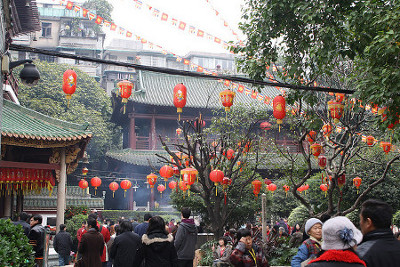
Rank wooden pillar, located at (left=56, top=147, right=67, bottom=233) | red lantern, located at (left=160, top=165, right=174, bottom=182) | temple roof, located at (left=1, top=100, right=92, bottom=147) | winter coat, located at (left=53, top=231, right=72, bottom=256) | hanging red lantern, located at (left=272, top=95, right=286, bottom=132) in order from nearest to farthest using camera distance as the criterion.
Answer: hanging red lantern, located at (left=272, top=95, right=286, bottom=132), winter coat, located at (left=53, top=231, right=72, bottom=256), temple roof, located at (left=1, top=100, right=92, bottom=147), wooden pillar, located at (left=56, top=147, right=67, bottom=233), red lantern, located at (left=160, top=165, right=174, bottom=182)

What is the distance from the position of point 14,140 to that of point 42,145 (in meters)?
0.86

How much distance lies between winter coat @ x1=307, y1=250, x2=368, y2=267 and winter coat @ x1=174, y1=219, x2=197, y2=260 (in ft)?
13.2

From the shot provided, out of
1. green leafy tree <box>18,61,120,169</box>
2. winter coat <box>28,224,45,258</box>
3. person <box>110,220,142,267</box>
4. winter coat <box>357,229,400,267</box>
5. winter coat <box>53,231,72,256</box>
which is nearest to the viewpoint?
winter coat <box>357,229,400,267</box>

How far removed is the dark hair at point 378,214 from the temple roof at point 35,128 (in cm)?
979

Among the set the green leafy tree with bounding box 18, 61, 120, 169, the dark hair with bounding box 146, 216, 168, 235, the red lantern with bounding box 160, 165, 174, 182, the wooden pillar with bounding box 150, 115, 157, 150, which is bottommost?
the dark hair with bounding box 146, 216, 168, 235

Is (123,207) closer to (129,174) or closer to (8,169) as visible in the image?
(129,174)

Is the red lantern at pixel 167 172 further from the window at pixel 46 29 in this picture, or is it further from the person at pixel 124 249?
the window at pixel 46 29

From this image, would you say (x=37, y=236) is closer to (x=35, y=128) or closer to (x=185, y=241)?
(x=185, y=241)

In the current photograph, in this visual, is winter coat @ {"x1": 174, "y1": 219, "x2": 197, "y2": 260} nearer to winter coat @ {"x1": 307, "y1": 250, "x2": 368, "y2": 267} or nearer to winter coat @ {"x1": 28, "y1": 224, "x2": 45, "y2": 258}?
winter coat @ {"x1": 28, "y1": 224, "x2": 45, "y2": 258}

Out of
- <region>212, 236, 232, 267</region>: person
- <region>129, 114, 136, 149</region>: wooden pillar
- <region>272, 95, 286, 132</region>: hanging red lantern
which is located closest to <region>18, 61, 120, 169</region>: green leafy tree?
<region>129, 114, 136, 149</region>: wooden pillar

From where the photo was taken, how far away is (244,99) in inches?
1178

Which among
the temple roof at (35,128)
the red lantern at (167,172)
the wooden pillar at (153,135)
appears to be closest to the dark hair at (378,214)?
the temple roof at (35,128)

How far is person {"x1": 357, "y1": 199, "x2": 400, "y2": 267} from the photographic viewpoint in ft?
9.99

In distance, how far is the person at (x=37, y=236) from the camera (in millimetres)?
7752
